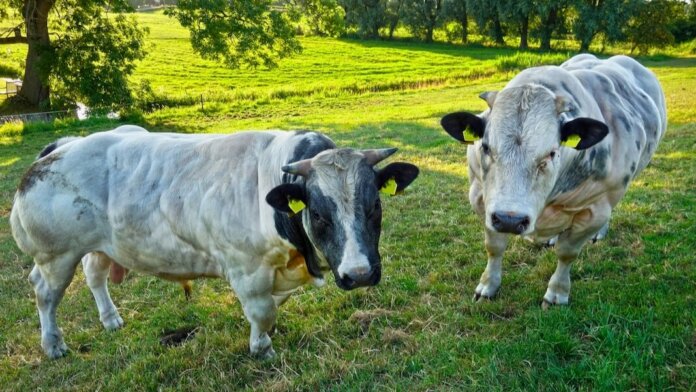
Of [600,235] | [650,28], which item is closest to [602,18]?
[650,28]

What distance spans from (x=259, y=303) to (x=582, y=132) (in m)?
2.82

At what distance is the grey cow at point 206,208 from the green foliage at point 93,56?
1805 centimetres

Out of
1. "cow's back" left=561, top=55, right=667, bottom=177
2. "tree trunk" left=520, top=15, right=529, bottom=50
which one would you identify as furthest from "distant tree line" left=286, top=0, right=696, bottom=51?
"cow's back" left=561, top=55, right=667, bottom=177

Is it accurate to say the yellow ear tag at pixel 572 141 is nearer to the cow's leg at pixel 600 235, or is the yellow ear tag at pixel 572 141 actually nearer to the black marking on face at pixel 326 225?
the black marking on face at pixel 326 225

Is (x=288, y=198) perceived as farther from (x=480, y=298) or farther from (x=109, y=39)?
(x=109, y=39)

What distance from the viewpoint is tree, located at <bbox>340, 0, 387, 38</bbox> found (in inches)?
2499

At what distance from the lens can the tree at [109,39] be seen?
69.8 feet

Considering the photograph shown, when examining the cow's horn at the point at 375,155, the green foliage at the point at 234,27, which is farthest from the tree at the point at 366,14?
the cow's horn at the point at 375,155

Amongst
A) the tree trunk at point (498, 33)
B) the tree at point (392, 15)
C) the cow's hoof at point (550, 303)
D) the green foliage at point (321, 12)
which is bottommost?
the cow's hoof at point (550, 303)

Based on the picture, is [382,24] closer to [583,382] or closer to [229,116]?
[229,116]

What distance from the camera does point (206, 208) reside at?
4.25 metres

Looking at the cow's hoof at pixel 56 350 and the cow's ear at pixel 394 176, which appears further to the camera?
the cow's hoof at pixel 56 350

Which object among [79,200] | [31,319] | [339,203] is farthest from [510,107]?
[31,319]

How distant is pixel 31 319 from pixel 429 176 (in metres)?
6.51
